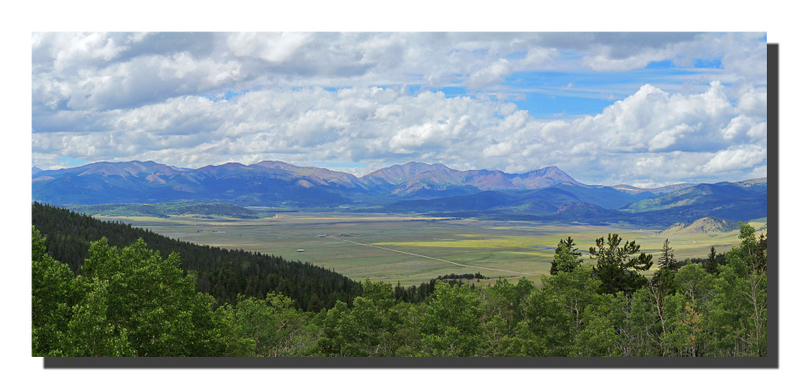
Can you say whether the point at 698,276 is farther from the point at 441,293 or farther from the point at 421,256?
the point at 421,256

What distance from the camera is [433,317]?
27.8m

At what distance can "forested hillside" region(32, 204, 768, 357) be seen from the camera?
2108 centimetres

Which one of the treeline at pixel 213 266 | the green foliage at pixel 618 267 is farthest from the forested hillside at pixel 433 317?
the treeline at pixel 213 266

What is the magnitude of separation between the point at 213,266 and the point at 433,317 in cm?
7062

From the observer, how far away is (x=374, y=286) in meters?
36.4

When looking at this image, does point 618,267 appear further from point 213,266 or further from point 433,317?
point 213,266

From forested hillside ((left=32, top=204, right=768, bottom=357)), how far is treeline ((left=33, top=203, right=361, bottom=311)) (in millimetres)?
23198

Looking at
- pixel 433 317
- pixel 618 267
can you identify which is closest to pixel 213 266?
pixel 618 267

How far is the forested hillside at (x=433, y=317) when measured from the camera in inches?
830

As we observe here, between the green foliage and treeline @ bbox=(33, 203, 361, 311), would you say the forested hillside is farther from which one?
treeline @ bbox=(33, 203, 361, 311)

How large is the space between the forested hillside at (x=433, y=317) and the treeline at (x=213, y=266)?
23.2 metres

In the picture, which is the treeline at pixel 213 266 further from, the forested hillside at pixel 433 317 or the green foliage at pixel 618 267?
the green foliage at pixel 618 267

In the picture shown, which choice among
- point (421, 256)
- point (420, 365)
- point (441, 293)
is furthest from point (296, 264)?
point (420, 365)

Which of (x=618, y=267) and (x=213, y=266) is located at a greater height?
(x=618, y=267)
